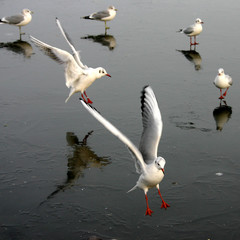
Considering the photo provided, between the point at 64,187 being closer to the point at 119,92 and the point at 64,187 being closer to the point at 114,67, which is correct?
the point at 119,92

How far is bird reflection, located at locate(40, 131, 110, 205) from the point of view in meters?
7.29

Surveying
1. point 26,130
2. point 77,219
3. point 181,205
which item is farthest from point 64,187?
point 26,130

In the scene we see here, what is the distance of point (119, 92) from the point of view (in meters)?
10.8

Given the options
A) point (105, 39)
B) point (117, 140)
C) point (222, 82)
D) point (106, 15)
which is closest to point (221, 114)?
point (222, 82)

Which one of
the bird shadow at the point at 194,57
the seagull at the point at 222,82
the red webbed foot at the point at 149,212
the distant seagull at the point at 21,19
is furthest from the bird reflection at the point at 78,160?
the distant seagull at the point at 21,19

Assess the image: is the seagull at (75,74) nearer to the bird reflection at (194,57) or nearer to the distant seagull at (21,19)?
the bird reflection at (194,57)

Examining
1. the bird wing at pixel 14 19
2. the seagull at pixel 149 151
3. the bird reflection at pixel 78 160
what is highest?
the seagull at pixel 149 151

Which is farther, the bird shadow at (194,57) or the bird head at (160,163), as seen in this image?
the bird shadow at (194,57)

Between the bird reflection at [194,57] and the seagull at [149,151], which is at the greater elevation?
the seagull at [149,151]

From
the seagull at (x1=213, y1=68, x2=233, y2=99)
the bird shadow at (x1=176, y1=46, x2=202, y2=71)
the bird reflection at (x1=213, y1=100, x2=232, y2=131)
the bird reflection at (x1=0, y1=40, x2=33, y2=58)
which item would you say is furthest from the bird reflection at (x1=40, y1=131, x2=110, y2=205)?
the bird reflection at (x1=0, y1=40, x2=33, y2=58)

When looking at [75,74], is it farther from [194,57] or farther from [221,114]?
[194,57]

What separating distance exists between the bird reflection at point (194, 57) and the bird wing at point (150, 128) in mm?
5597

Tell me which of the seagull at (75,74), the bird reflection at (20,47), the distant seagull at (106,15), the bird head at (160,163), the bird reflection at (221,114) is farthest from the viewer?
the distant seagull at (106,15)

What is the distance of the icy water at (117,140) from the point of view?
6.22m
